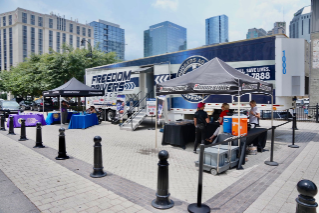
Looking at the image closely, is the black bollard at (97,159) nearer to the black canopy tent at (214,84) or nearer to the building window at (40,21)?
the black canopy tent at (214,84)

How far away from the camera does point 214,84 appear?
22.1 ft

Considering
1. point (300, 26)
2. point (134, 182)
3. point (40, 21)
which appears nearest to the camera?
point (134, 182)

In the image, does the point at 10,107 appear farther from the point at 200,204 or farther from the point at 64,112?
the point at 200,204

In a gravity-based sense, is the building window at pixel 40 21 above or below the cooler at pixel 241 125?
above

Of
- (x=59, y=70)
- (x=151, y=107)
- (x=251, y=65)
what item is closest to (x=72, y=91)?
(x=151, y=107)

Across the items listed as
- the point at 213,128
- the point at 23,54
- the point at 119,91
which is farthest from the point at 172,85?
the point at 23,54

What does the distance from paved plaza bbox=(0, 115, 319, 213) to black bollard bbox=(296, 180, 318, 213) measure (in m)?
1.36

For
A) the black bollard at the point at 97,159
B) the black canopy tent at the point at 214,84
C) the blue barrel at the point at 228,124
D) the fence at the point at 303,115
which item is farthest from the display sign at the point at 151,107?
the fence at the point at 303,115

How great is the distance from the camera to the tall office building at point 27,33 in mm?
89812

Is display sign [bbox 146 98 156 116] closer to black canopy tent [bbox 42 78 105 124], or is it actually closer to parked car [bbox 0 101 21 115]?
black canopy tent [bbox 42 78 105 124]

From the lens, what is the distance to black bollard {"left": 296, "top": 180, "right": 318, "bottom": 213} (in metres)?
2.37

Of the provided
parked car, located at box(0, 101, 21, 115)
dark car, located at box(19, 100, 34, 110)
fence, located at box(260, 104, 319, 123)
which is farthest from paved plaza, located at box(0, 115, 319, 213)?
dark car, located at box(19, 100, 34, 110)

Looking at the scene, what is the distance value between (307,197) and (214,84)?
461cm

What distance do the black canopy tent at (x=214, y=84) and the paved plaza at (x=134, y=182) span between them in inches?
81.0
